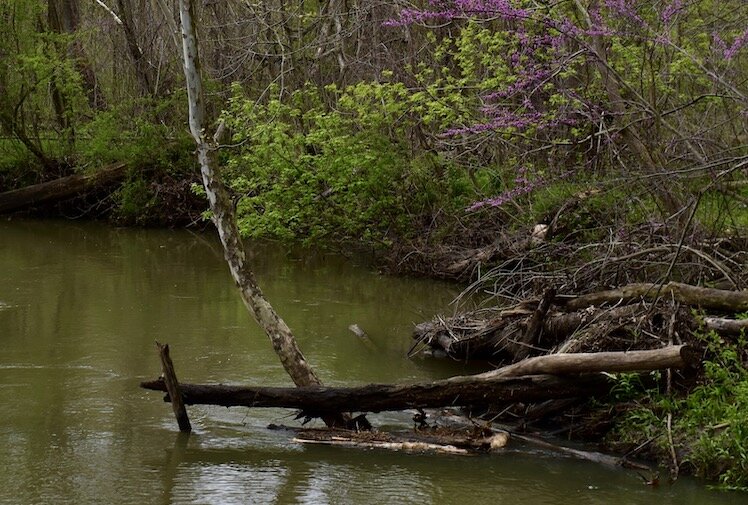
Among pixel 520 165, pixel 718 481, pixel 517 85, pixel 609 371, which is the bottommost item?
pixel 718 481

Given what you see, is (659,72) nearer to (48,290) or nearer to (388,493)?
(388,493)

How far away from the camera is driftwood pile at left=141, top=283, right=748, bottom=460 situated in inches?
339

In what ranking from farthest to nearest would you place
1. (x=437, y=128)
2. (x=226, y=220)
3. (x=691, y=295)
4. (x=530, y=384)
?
(x=437, y=128) < (x=226, y=220) < (x=691, y=295) < (x=530, y=384)

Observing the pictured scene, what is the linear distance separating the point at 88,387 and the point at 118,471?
8.81 ft

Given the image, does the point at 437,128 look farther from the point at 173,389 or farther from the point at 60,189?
the point at 173,389

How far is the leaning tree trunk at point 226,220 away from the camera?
9344 millimetres

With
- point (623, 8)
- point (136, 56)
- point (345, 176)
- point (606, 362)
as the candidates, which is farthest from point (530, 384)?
point (136, 56)

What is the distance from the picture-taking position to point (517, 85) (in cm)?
1312

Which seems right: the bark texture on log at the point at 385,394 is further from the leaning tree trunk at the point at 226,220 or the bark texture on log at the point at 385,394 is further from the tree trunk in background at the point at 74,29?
the tree trunk in background at the point at 74,29

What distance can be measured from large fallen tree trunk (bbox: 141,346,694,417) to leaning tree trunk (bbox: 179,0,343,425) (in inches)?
22.9

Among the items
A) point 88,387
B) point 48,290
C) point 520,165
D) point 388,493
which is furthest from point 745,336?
point 48,290

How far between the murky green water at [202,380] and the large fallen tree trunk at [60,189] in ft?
12.6

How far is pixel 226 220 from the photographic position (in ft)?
31.3

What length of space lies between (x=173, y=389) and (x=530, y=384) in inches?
115
